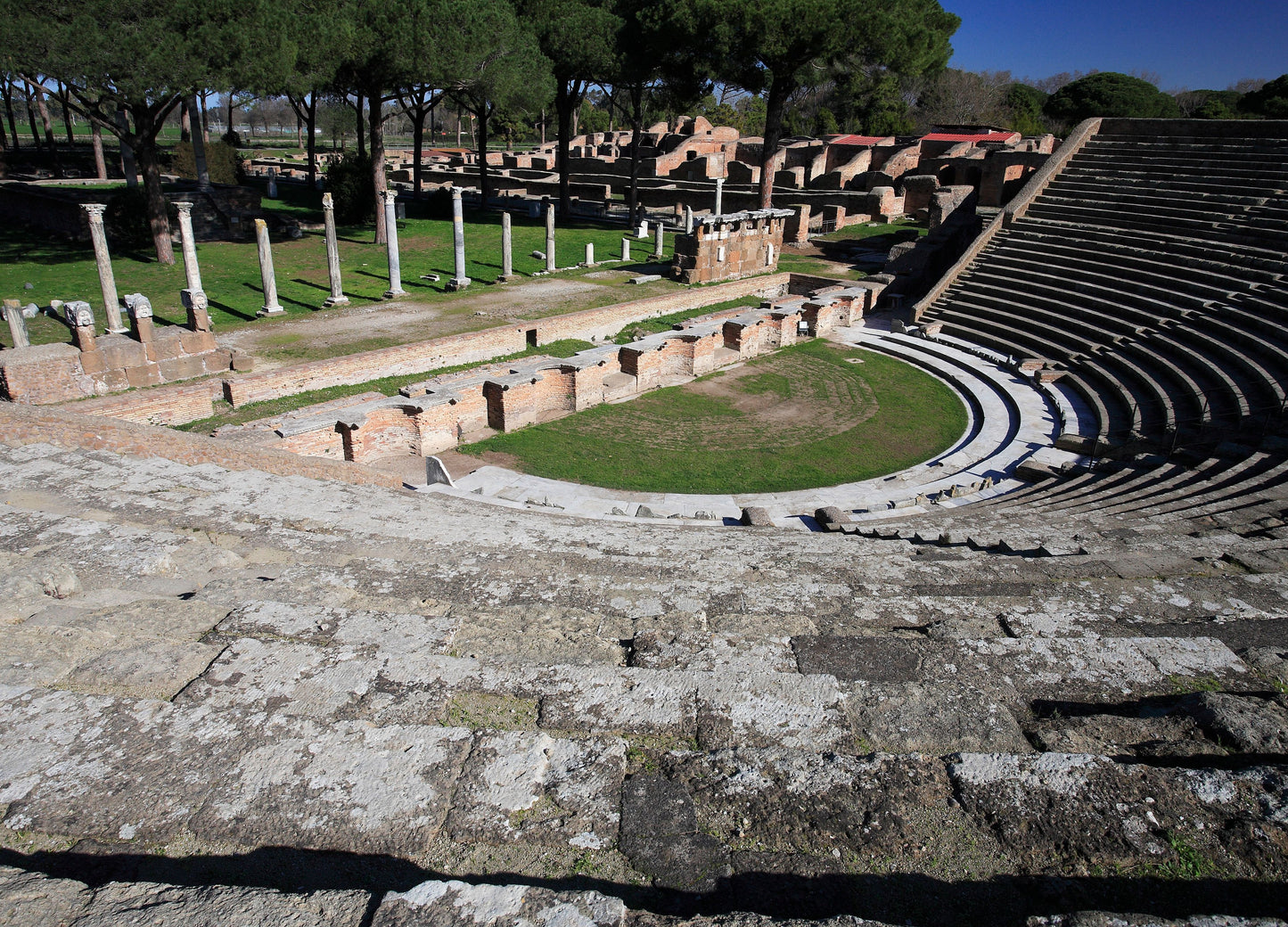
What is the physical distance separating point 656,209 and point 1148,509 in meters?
32.7

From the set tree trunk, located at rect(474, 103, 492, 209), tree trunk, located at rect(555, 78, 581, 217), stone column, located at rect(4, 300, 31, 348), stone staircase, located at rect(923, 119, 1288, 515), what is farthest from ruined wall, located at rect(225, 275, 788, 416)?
tree trunk, located at rect(474, 103, 492, 209)

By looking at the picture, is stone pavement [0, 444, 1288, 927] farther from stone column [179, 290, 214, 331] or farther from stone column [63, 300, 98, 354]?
stone column [179, 290, 214, 331]

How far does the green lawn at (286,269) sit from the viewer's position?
18.1 metres

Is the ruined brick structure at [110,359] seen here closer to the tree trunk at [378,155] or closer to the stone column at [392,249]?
the stone column at [392,249]

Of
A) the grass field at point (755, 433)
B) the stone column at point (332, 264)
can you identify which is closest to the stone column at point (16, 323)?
the stone column at point (332, 264)

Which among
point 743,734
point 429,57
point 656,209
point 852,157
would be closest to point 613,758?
point 743,734

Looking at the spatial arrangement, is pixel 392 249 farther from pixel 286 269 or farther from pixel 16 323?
pixel 16 323

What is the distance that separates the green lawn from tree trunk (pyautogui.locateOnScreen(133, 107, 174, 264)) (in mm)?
527

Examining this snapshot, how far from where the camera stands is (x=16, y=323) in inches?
516

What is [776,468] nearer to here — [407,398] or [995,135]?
[407,398]

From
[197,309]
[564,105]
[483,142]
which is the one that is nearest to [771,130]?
[564,105]

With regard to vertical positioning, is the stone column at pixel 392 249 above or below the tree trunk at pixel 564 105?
below

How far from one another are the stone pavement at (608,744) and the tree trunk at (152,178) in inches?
716

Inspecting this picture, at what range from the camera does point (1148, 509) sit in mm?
9469
